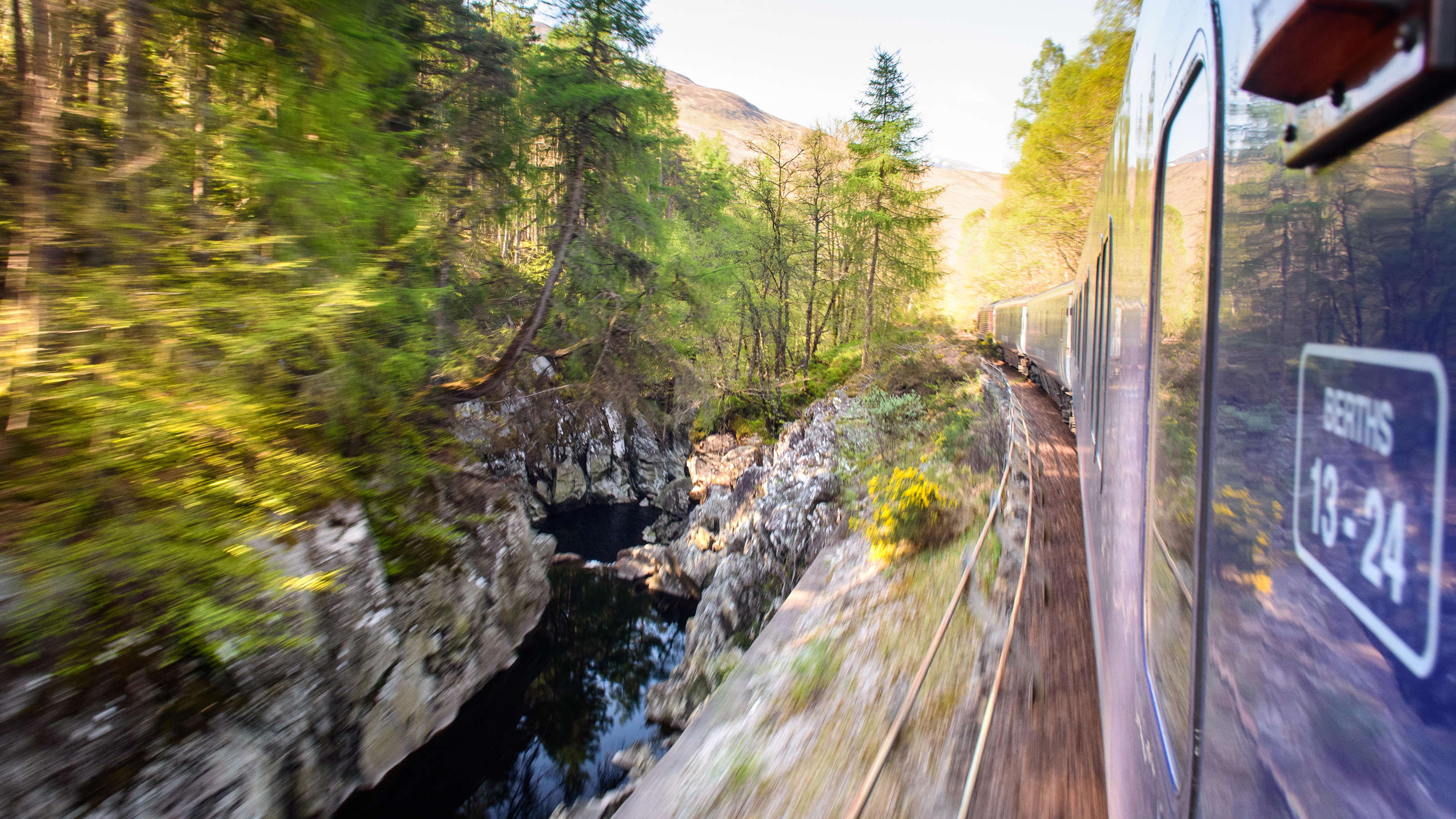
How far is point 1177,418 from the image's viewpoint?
1.70 m

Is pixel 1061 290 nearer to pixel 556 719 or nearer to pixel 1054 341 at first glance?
pixel 1054 341

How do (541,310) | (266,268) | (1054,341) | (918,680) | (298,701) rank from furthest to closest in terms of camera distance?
1. (1054,341)
2. (541,310)
3. (298,701)
4. (266,268)
5. (918,680)

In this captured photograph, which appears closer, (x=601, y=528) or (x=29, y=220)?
(x=29, y=220)

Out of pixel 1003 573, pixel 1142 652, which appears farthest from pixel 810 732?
pixel 1142 652

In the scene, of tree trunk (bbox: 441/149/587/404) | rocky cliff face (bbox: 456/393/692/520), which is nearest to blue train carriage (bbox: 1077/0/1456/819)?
tree trunk (bbox: 441/149/587/404)

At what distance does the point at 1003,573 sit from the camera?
7.15m

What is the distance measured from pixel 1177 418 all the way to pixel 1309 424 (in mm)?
889

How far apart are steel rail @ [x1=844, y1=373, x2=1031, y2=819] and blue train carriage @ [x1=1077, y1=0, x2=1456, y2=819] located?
289cm

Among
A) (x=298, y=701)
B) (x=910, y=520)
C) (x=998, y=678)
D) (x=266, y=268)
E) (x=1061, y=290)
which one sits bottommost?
(x=298, y=701)

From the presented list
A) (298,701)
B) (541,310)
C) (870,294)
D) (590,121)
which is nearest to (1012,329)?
(870,294)

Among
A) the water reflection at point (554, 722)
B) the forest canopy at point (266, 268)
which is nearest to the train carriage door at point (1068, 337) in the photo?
the forest canopy at point (266, 268)

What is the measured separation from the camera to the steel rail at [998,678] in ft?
14.0

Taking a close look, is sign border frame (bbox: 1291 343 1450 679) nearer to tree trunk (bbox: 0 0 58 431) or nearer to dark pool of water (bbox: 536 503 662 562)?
tree trunk (bbox: 0 0 58 431)

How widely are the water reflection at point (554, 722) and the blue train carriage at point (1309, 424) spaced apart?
10.6m
